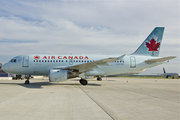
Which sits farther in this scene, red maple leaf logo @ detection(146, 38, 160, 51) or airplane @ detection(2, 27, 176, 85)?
red maple leaf logo @ detection(146, 38, 160, 51)

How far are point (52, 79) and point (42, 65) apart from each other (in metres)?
4.23

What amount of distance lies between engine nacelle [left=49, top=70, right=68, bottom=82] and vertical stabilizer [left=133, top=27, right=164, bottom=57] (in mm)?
10948

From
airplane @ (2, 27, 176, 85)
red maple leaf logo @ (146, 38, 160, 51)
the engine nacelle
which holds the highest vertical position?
red maple leaf logo @ (146, 38, 160, 51)

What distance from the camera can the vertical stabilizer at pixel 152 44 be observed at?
20.7 meters

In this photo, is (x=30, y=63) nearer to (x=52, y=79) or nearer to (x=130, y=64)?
(x=52, y=79)

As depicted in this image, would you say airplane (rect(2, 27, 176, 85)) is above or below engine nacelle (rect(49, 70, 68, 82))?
above

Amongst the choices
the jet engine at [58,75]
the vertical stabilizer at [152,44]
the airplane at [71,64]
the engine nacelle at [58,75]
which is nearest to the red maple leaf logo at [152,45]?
the vertical stabilizer at [152,44]

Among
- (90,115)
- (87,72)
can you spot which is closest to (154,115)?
(90,115)

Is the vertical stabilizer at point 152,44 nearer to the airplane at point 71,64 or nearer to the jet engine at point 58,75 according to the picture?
the airplane at point 71,64

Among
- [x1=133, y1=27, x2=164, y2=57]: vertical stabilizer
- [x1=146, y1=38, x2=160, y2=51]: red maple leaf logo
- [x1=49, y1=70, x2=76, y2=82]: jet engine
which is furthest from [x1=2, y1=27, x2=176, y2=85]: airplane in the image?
[x1=49, y1=70, x2=76, y2=82]: jet engine

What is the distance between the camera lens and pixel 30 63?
1845 centimetres

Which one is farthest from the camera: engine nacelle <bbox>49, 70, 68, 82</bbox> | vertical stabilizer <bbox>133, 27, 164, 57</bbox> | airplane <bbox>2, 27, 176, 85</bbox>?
vertical stabilizer <bbox>133, 27, 164, 57</bbox>

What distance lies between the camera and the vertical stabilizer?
20.7m

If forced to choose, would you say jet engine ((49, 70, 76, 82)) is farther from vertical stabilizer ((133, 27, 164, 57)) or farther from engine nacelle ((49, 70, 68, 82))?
vertical stabilizer ((133, 27, 164, 57))
